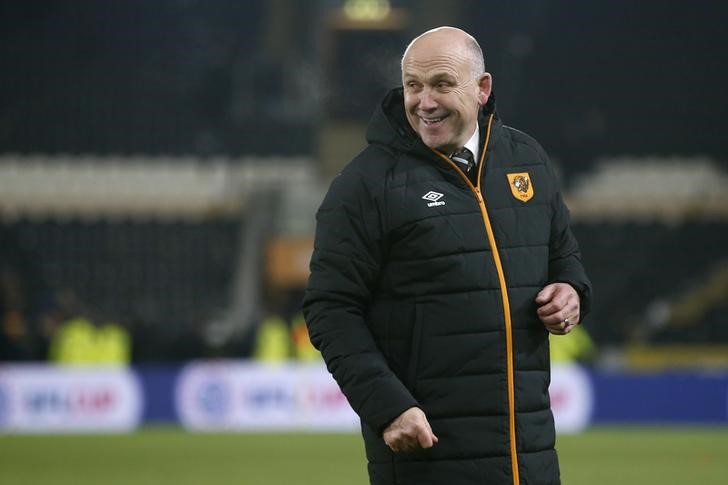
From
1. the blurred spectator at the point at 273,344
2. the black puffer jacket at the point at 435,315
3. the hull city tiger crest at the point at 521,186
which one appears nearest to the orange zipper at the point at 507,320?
the black puffer jacket at the point at 435,315

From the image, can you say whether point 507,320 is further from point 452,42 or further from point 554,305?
point 452,42

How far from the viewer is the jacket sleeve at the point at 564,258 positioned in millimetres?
3527

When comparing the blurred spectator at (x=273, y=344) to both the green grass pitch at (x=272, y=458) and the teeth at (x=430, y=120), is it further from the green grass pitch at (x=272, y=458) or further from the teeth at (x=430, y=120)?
the teeth at (x=430, y=120)

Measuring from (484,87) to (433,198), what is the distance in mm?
342

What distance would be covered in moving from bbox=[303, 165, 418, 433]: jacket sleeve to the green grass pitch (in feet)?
21.7

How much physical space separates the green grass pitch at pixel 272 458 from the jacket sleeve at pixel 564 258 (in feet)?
21.0

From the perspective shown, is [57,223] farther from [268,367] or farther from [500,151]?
[500,151]

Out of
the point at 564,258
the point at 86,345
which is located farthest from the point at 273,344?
the point at 564,258

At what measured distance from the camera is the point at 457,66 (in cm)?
334

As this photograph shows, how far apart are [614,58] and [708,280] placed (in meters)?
5.10

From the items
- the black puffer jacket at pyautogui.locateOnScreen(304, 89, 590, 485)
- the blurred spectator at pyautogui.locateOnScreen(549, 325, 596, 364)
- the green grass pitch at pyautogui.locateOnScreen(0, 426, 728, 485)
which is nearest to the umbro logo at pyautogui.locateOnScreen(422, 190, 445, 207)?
the black puffer jacket at pyautogui.locateOnScreen(304, 89, 590, 485)

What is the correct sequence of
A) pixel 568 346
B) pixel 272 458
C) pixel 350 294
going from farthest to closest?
pixel 568 346, pixel 272 458, pixel 350 294

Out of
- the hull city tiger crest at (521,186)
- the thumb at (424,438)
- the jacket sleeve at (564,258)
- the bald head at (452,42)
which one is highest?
the bald head at (452,42)

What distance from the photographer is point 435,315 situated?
3316 millimetres
